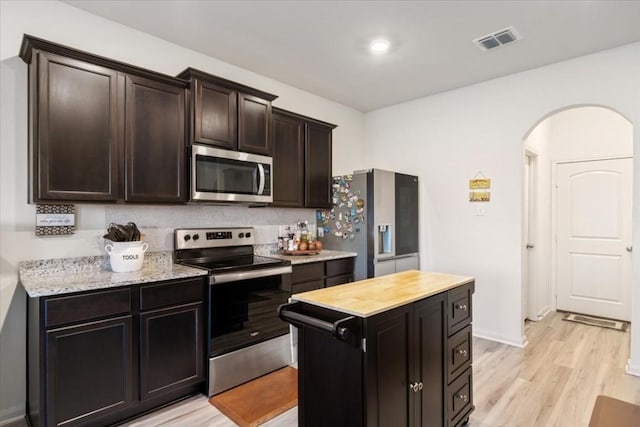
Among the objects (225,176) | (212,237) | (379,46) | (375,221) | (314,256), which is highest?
(379,46)

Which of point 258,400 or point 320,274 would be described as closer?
point 258,400

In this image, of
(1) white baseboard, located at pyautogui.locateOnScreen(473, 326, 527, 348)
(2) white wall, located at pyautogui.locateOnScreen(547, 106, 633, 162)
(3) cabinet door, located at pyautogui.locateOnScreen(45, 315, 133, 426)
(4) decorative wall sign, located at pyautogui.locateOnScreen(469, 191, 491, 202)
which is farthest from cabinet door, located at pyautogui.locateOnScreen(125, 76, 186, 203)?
(2) white wall, located at pyautogui.locateOnScreen(547, 106, 633, 162)

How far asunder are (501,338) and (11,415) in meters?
4.20

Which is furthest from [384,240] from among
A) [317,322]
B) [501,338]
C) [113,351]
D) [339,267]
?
[113,351]

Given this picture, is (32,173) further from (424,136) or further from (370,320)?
(424,136)

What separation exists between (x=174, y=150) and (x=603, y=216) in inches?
201

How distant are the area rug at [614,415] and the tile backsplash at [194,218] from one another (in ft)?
9.36

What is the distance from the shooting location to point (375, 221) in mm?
3656

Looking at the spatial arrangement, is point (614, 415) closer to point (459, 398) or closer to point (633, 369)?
point (459, 398)

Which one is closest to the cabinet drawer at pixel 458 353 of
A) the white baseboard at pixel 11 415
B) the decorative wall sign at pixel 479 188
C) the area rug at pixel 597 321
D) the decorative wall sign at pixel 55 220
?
the decorative wall sign at pixel 479 188

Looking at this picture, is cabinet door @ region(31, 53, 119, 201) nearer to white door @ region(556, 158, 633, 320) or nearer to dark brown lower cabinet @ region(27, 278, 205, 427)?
dark brown lower cabinet @ region(27, 278, 205, 427)

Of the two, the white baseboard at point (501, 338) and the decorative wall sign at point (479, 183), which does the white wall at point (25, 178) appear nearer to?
the decorative wall sign at point (479, 183)

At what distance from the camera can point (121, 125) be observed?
2.42 metres

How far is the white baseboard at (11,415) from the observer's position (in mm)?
2211
